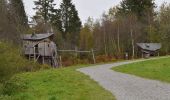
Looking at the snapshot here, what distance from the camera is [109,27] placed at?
8706 cm

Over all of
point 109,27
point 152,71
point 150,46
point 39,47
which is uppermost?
point 109,27

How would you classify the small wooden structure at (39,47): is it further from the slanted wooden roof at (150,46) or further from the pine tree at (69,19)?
the pine tree at (69,19)

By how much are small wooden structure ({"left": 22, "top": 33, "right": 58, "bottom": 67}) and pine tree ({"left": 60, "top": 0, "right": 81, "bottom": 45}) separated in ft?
84.9

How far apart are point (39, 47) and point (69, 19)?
29935mm

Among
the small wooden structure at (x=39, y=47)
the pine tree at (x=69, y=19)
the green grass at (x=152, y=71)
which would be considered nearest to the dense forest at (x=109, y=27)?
the pine tree at (x=69, y=19)

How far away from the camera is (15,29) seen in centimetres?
5644

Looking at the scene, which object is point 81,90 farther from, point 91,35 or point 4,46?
point 91,35

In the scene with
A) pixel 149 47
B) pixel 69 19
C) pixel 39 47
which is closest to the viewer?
pixel 39 47

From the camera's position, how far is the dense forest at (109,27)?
83.2 metres

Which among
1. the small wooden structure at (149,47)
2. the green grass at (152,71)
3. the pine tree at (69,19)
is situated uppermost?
the pine tree at (69,19)

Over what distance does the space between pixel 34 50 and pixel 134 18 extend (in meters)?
31.1

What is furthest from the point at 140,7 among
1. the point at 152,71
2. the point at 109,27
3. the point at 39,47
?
the point at 152,71

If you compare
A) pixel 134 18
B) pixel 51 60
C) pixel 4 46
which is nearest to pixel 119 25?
pixel 134 18

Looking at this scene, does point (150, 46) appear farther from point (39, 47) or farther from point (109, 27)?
point (39, 47)
